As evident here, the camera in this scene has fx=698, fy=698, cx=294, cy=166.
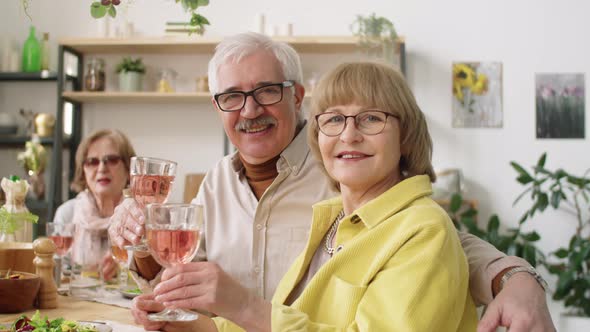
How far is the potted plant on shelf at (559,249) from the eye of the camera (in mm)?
4418

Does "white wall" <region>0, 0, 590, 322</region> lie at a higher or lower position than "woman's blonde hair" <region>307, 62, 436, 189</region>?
higher

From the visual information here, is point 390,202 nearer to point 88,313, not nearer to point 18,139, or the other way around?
point 88,313

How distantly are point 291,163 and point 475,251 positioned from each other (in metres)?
0.74

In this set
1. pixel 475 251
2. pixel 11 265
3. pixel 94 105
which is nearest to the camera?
pixel 475 251

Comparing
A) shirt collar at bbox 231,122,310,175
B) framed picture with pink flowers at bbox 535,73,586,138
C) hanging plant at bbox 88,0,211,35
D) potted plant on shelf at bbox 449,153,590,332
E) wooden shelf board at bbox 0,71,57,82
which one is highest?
wooden shelf board at bbox 0,71,57,82

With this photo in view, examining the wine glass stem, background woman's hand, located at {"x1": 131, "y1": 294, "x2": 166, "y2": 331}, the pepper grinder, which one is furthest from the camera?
the wine glass stem

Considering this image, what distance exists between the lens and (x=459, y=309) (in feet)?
3.85

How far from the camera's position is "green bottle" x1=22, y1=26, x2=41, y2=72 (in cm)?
506


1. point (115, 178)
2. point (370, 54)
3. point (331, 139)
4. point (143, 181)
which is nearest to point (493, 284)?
point (331, 139)

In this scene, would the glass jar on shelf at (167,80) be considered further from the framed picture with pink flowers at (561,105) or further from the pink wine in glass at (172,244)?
the pink wine in glass at (172,244)

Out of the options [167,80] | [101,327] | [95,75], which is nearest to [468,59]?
[167,80]

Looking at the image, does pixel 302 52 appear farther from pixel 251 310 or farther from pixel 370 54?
pixel 251 310

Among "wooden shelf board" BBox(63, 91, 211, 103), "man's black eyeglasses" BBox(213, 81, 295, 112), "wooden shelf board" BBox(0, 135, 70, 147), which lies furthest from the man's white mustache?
"wooden shelf board" BBox(0, 135, 70, 147)

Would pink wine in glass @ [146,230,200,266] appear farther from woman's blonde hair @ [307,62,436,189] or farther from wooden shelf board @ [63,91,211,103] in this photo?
wooden shelf board @ [63,91,211,103]
